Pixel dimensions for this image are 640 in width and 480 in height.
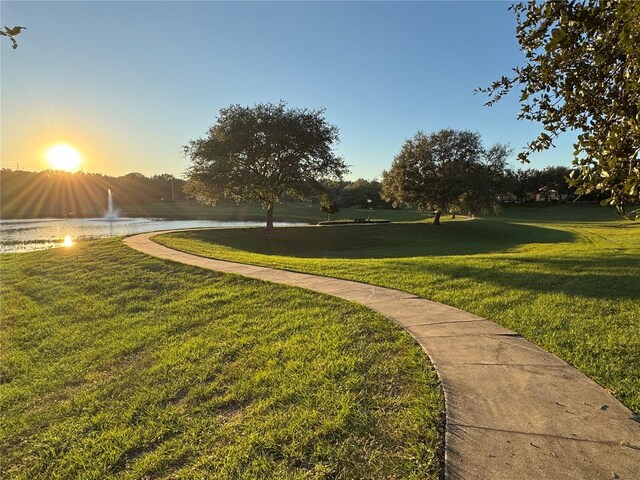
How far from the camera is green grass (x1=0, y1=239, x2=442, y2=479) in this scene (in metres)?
2.93

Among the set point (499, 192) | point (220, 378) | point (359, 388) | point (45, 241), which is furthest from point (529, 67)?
point (499, 192)

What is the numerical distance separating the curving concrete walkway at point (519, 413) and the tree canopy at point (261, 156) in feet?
61.1

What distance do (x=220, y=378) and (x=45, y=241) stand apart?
25370mm

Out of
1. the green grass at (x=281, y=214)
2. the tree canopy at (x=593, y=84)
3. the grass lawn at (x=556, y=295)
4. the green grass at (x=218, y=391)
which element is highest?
the tree canopy at (x=593, y=84)

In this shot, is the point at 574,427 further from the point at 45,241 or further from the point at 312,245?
the point at 45,241

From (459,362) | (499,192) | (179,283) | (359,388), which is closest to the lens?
(359,388)

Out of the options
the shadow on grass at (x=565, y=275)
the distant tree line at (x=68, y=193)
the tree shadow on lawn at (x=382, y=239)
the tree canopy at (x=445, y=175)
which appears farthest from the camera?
the distant tree line at (x=68, y=193)

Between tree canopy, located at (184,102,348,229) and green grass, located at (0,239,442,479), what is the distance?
1505cm

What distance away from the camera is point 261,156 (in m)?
23.1

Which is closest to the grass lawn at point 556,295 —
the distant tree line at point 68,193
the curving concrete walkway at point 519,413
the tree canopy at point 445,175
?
the curving concrete walkway at point 519,413

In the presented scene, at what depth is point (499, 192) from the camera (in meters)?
30.6

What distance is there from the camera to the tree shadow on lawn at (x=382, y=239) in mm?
19609

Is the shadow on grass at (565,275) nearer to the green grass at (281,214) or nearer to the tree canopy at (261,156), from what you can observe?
the tree canopy at (261,156)

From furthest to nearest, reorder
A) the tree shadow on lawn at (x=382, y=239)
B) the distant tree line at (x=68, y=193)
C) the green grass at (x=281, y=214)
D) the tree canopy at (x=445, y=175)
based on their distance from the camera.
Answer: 1. the distant tree line at (x=68, y=193)
2. the green grass at (x=281, y=214)
3. the tree canopy at (x=445, y=175)
4. the tree shadow on lawn at (x=382, y=239)
